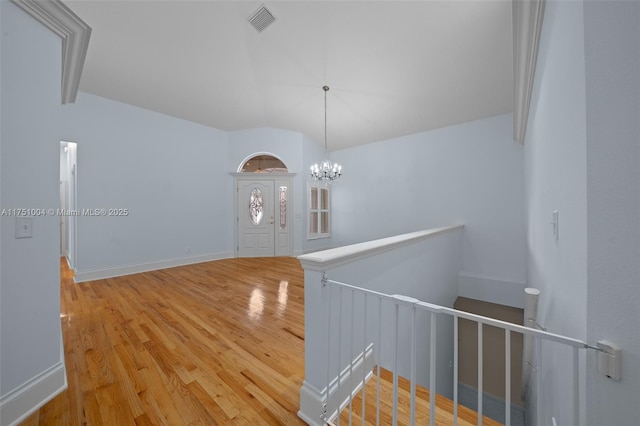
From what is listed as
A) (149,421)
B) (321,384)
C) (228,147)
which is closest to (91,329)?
(149,421)

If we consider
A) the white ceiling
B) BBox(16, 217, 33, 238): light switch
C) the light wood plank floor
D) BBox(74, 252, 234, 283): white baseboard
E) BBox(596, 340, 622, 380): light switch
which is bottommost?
the light wood plank floor

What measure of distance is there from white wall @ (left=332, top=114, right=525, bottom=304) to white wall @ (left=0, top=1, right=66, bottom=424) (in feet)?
18.1

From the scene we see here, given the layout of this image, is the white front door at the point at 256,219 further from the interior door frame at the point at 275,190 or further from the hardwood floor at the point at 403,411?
the hardwood floor at the point at 403,411

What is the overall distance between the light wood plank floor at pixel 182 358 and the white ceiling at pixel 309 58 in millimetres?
3398

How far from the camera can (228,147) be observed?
6.08 m

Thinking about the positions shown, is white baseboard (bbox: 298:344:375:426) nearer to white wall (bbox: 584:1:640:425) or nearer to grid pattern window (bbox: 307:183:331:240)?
white wall (bbox: 584:1:640:425)

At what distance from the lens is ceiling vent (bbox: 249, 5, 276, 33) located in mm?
2967

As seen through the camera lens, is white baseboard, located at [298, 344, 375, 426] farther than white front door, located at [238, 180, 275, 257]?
No

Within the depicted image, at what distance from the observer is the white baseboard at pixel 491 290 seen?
415 cm

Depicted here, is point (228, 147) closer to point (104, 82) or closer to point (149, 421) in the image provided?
point (104, 82)

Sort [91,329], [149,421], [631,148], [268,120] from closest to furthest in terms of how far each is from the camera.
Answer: [631,148] < [149,421] < [91,329] < [268,120]

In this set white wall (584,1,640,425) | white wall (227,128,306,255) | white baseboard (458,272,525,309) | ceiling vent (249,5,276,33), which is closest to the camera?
white wall (584,1,640,425)

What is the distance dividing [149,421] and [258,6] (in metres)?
3.98

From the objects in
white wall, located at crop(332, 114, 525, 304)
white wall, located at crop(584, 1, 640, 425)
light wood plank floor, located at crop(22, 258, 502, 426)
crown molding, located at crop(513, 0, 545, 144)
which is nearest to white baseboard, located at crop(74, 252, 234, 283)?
light wood plank floor, located at crop(22, 258, 502, 426)
